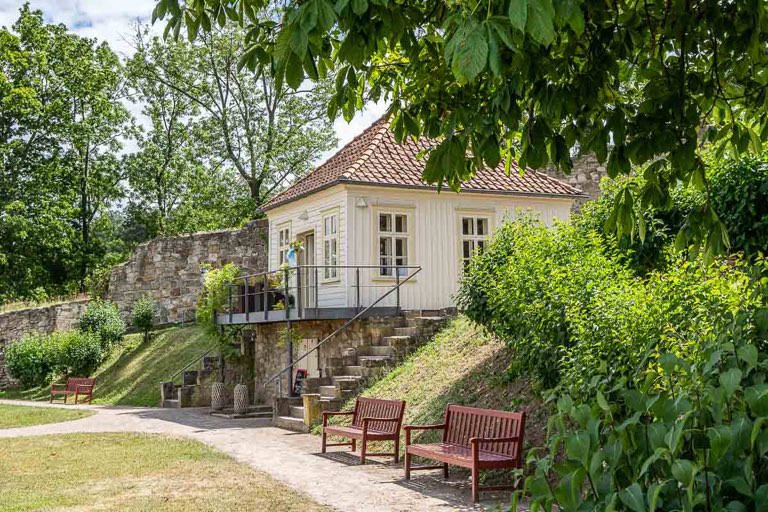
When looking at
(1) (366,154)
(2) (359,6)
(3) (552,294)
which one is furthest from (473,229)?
(2) (359,6)

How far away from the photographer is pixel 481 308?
37.9ft

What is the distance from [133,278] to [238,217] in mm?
7470

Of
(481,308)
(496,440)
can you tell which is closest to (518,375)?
(481,308)

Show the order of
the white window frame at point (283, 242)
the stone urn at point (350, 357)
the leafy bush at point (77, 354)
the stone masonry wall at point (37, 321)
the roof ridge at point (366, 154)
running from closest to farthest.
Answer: the stone urn at point (350, 357)
the roof ridge at point (366, 154)
the white window frame at point (283, 242)
the leafy bush at point (77, 354)
the stone masonry wall at point (37, 321)

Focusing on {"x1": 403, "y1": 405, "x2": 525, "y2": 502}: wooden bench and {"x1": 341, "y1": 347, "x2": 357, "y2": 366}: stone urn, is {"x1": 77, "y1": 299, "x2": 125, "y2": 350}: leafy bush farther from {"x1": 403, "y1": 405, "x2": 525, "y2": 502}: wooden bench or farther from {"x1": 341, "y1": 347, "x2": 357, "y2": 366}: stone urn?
{"x1": 403, "y1": 405, "x2": 525, "y2": 502}: wooden bench

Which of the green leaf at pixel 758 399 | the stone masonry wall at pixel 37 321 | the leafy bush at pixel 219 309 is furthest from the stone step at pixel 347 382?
the stone masonry wall at pixel 37 321

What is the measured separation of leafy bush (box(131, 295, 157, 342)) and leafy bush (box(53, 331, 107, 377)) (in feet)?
4.42

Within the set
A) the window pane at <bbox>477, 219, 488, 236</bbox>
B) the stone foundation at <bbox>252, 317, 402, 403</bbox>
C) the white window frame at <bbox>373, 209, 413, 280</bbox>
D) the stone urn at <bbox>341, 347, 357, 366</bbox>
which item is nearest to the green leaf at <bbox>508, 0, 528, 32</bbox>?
the stone foundation at <bbox>252, 317, 402, 403</bbox>

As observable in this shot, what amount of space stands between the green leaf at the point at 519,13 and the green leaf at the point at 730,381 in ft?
3.93

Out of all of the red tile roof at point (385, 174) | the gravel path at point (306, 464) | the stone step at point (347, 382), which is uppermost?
the red tile roof at point (385, 174)

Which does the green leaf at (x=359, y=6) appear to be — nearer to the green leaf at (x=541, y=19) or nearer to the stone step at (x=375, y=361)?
the green leaf at (x=541, y=19)

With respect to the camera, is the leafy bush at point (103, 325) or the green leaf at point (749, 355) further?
the leafy bush at point (103, 325)

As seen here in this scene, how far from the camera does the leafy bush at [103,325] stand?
26.3m

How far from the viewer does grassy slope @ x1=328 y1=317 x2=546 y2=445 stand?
10508mm
